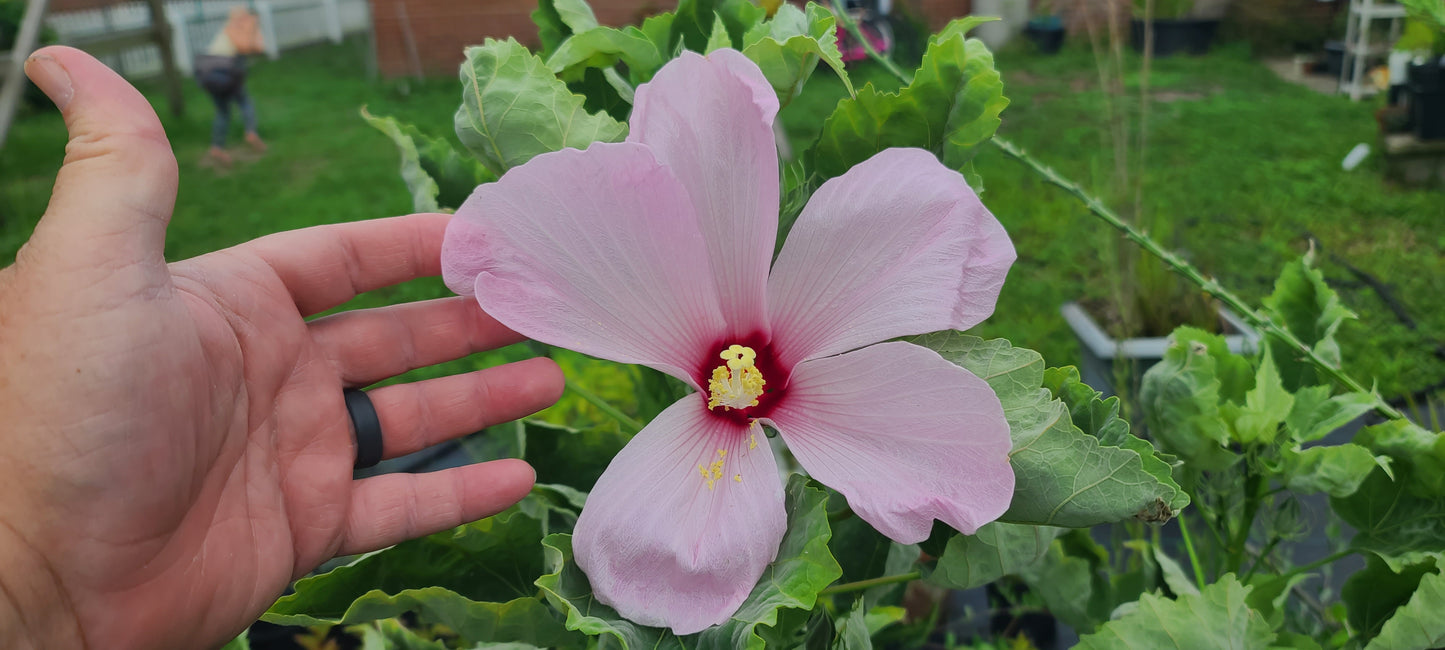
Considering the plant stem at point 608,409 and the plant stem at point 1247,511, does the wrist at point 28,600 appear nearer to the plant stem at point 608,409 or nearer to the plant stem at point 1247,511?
the plant stem at point 608,409

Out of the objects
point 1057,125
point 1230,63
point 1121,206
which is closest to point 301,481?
point 1121,206

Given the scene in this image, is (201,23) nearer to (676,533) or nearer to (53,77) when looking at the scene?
(53,77)

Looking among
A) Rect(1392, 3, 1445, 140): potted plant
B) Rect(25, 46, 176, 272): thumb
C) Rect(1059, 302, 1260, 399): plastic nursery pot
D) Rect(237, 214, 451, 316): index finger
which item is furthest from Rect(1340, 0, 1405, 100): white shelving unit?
Rect(25, 46, 176, 272): thumb

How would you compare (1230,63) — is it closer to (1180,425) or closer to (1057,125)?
(1057,125)

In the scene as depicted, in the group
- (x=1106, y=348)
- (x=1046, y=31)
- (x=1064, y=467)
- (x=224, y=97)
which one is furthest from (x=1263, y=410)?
(x=1046, y=31)

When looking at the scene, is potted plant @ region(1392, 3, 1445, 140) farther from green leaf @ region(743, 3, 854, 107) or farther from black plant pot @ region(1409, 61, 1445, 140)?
green leaf @ region(743, 3, 854, 107)

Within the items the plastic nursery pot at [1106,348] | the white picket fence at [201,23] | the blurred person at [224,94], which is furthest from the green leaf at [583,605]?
the white picket fence at [201,23]
